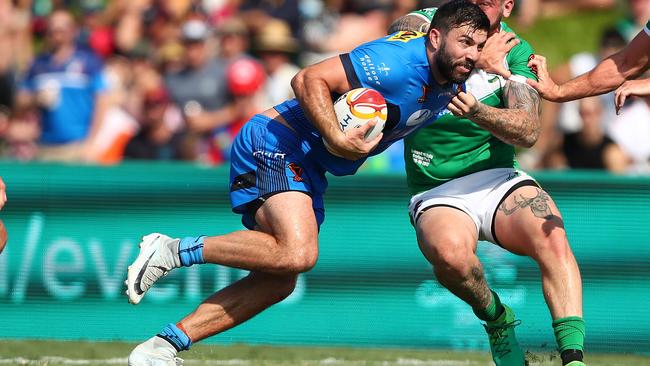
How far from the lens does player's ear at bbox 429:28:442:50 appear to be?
21.2 feet

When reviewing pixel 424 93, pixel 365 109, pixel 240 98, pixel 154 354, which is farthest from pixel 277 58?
pixel 154 354

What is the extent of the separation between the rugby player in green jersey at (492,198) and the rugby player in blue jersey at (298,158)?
0.72 feet

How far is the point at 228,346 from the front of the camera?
8914 mm

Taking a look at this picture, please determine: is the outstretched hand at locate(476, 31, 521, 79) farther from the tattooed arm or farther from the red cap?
the red cap

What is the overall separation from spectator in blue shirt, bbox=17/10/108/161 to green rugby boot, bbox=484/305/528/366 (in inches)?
292

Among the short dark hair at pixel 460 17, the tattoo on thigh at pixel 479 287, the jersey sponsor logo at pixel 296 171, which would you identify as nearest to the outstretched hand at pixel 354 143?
the jersey sponsor logo at pixel 296 171

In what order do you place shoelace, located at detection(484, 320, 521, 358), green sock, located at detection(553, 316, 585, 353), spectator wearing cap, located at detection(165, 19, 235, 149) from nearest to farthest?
green sock, located at detection(553, 316, 585, 353), shoelace, located at detection(484, 320, 521, 358), spectator wearing cap, located at detection(165, 19, 235, 149)

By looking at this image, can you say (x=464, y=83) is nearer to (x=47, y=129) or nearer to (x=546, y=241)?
(x=546, y=241)

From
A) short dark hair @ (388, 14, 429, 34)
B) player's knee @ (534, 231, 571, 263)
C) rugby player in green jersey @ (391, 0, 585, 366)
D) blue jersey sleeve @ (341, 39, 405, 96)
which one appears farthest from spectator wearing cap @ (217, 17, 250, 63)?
player's knee @ (534, 231, 571, 263)

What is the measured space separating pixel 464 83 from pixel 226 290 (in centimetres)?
194

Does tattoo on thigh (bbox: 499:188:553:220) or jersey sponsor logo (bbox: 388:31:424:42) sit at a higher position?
jersey sponsor logo (bbox: 388:31:424:42)

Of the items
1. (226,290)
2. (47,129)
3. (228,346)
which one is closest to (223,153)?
(47,129)

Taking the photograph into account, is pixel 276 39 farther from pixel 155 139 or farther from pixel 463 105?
pixel 463 105

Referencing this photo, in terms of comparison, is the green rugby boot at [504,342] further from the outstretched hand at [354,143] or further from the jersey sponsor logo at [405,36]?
the jersey sponsor logo at [405,36]
